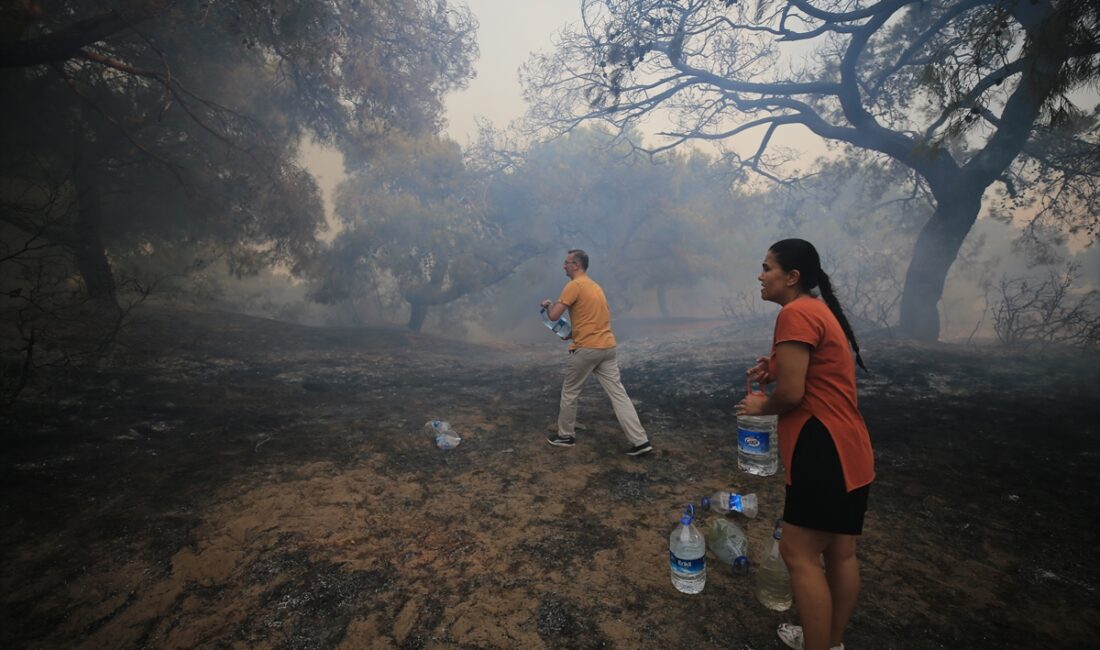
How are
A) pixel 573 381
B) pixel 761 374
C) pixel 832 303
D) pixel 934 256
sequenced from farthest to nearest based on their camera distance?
pixel 934 256, pixel 573 381, pixel 761 374, pixel 832 303

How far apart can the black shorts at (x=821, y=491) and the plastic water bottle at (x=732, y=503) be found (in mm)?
1626

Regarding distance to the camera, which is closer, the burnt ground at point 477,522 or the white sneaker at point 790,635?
the white sneaker at point 790,635

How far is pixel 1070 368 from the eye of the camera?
25.6 feet

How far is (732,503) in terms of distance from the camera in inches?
136

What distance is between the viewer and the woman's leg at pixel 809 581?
6.00 ft

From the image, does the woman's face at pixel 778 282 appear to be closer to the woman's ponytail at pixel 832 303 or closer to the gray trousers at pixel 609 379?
the woman's ponytail at pixel 832 303

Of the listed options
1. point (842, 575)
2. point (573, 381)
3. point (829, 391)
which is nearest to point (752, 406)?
point (829, 391)

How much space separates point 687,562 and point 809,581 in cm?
85

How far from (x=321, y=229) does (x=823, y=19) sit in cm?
1394

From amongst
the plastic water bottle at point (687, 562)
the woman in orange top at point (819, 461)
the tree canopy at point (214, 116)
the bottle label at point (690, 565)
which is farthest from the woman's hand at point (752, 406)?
the tree canopy at point (214, 116)

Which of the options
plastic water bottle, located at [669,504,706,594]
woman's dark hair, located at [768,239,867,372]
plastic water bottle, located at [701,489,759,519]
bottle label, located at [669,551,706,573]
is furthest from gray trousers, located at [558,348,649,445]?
woman's dark hair, located at [768,239,867,372]

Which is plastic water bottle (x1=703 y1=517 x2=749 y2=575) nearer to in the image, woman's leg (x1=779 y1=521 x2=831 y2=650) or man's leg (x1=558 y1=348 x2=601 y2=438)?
woman's leg (x1=779 y1=521 x2=831 y2=650)

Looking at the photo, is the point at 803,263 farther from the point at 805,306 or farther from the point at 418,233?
the point at 418,233

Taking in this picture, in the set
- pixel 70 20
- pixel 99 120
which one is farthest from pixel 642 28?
pixel 99 120
